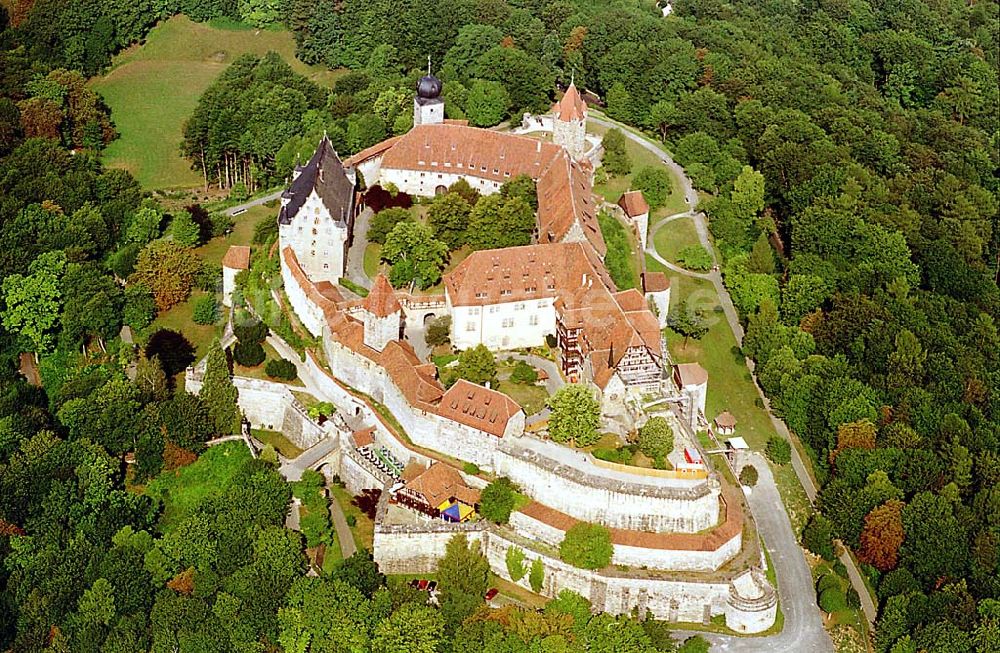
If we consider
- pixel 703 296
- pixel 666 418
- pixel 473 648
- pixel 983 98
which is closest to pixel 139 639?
pixel 473 648

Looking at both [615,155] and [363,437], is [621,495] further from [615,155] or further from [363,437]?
[615,155]

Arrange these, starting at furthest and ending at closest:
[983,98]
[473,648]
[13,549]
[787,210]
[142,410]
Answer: [983,98], [787,210], [142,410], [13,549], [473,648]

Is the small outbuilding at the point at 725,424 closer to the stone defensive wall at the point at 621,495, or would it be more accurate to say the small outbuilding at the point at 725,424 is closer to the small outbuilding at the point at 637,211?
the stone defensive wall at the point at 621,495

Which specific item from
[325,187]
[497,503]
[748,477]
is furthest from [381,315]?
[748,477]

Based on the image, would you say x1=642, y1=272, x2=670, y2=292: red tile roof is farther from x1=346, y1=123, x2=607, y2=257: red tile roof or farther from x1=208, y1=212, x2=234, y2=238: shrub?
x1=208, y1=212, x2=234, y2=238: shrub

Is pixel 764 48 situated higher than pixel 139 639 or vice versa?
pixel 764 48

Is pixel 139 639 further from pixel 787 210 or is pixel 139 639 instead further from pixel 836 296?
pixel 787 210
